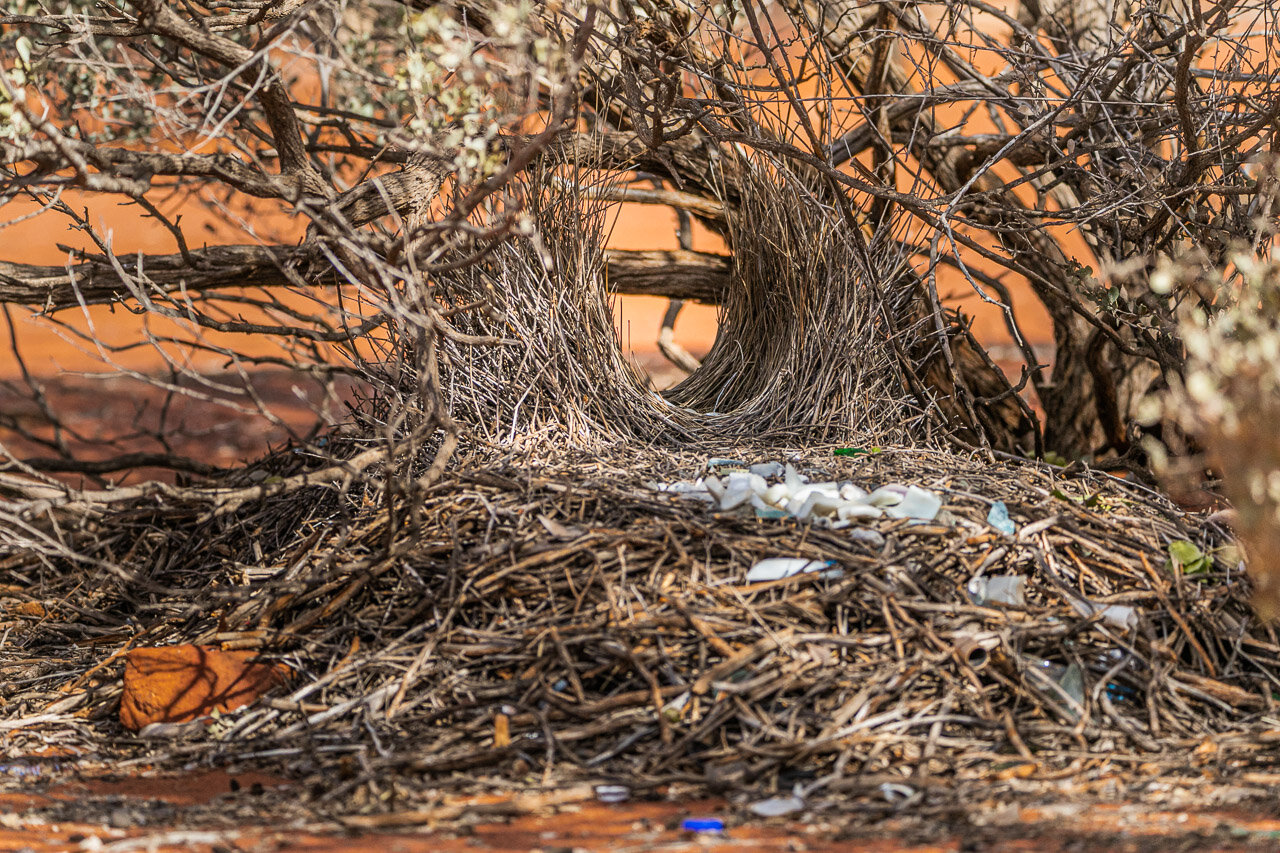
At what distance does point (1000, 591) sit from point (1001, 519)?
0.28m

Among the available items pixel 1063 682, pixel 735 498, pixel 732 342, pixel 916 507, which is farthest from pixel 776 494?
pixel 732 342

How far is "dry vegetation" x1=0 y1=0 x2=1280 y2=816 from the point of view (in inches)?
84.4

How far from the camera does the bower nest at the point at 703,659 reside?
204 centimetres

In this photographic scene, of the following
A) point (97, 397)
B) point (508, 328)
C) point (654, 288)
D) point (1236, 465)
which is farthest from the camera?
point (97, 397)

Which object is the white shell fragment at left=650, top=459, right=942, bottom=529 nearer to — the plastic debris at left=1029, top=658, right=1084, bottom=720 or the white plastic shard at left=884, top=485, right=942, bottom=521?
the white plastic shard at left=884, top=485, right=942, bottom=521

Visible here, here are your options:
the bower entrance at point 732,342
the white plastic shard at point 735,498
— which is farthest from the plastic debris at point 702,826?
the bower entrance at point 732,342

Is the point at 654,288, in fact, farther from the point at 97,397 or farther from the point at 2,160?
the point at 97,397

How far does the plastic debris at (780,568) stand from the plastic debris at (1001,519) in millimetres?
468

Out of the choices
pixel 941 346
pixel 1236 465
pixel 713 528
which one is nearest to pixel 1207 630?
pixel 1236 465

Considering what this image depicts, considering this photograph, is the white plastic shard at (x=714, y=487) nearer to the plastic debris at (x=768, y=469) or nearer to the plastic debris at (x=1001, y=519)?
the plastic debris at (x=768, y=469)

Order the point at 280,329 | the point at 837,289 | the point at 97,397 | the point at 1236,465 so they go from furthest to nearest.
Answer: the point at 97,397 < the point at 837,289 < the point at 280,329 < the point at 1236,465

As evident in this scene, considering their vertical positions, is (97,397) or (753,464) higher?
(753,464)

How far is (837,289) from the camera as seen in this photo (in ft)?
11.9

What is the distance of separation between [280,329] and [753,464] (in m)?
1.38
